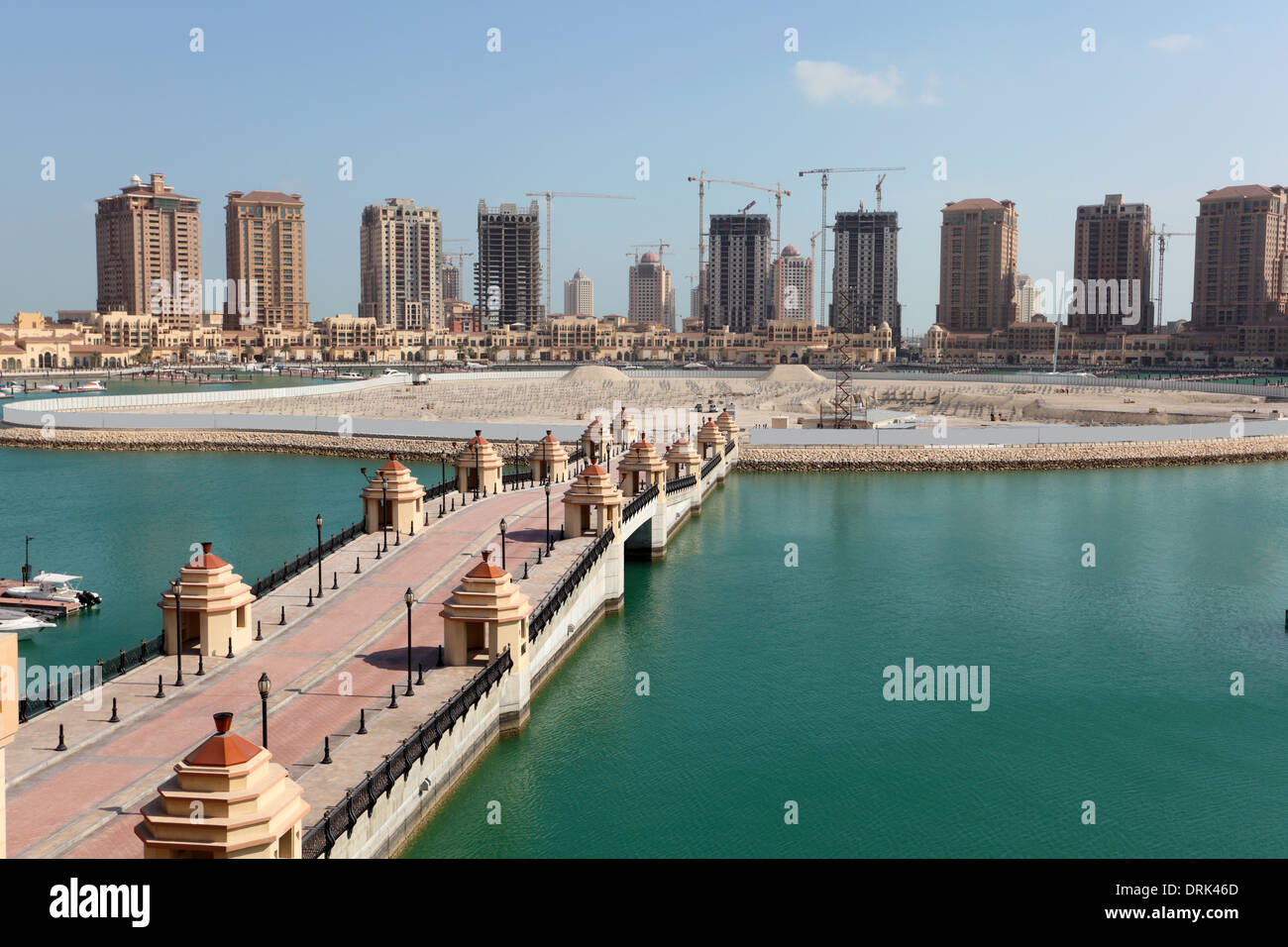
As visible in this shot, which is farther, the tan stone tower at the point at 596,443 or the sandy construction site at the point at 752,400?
the sandy construction site at the point at 752,400

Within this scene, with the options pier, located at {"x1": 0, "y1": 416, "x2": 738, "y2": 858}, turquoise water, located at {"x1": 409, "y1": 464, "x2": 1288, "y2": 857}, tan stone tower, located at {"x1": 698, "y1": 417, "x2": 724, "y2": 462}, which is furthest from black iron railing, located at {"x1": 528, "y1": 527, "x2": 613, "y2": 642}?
tan stone tower, located at {"x1": 698, "y1": 417, "x2": 724, "y2": 462}

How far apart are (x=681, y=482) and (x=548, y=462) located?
24.8 feet

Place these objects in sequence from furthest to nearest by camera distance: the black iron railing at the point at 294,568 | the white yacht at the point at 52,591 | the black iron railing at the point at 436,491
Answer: the black iron railing at the point at 436,491 → the white yacht at the point at 52,591 → the black iron railing at the point at 294,568

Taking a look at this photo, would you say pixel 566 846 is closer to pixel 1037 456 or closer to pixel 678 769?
pixel 678 769

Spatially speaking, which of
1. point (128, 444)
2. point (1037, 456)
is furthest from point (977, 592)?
point (128, 444)

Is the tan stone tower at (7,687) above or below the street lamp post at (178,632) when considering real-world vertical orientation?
above

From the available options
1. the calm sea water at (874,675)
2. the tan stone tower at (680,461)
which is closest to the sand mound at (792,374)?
the calm sea water at (874,675)

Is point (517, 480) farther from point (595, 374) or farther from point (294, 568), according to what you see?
point (595, 374)

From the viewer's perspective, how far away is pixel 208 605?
29641 mm

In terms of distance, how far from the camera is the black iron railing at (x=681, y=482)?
6101cm

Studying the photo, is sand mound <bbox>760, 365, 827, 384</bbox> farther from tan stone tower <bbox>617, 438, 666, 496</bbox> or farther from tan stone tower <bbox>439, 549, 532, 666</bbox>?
tan stone tower <bbox>439, 549, 532, 666</bbox>

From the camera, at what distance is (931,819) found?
25.8m

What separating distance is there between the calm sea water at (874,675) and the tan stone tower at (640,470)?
3.81 meters

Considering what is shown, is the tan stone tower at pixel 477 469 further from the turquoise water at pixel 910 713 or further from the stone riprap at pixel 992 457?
the stone riprap at pixel 992 457
